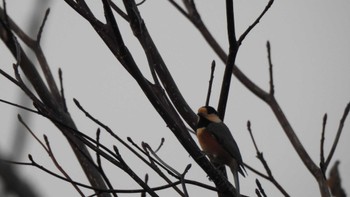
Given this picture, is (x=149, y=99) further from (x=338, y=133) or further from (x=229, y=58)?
(x=338, y=133)

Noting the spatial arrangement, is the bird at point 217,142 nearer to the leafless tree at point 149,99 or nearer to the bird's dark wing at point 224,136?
the bird's dark wing at point 224,136

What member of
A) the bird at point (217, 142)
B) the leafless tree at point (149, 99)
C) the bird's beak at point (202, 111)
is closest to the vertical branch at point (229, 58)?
the leafless tree at point (149, 99)

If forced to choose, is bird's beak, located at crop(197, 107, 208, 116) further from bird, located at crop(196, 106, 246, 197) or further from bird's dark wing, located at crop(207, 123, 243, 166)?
bird's dark wing, located at crop(207, 123, 243, 166)

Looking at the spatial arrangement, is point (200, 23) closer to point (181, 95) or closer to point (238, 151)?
point (181, 95)

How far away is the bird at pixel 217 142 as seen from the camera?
181 inches

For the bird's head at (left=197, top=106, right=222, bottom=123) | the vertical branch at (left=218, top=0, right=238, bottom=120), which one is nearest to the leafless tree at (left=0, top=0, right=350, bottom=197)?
the vertical branch at (left=218, top=0, right=238, bottom=120)

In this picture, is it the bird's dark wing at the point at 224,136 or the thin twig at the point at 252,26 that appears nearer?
the thin twig at the point at 252,26

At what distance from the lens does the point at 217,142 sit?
496 centimetres

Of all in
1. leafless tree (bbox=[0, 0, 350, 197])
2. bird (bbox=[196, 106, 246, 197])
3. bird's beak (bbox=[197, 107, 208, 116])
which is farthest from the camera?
bird's beak (bbox=[197, 107, 208, 116])

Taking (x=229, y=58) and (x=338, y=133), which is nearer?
(x=229, y=58)

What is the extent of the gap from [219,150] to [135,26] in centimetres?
260

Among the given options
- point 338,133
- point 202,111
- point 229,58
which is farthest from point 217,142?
point 229,58

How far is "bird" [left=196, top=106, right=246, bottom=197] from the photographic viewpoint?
461 cm

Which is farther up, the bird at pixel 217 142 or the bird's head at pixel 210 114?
the bird's head at pixel 210 114
